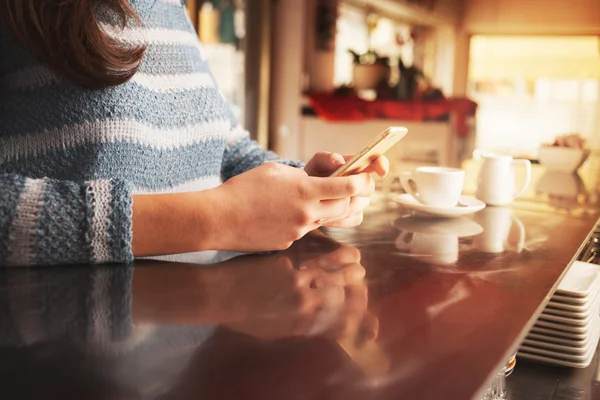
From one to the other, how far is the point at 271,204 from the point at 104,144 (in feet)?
0.79

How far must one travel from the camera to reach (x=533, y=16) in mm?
4445

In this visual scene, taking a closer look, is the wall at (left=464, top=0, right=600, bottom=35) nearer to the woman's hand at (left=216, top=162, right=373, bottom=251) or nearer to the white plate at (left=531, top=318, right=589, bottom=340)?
the white plate at (left=531, top=318, right=589, bottom=340)

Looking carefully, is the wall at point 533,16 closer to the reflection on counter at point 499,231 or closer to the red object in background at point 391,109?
the red object in background at point 391,109

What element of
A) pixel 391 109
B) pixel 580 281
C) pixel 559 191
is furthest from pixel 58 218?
pixel 391 109

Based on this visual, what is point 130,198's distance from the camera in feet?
2.03

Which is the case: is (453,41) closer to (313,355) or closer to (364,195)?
(364,195)

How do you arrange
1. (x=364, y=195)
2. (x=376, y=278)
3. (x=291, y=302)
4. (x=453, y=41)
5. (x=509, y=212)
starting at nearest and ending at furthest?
(x=291, y=302) → (x=376, y=278) → (x=364, y=195) → (x=509, y=212) → (x=453, y=41)

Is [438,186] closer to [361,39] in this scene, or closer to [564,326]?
[564,326]

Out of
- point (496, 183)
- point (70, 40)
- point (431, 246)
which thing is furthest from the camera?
point (496, 183)

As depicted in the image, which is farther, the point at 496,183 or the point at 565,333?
the point at 496,183

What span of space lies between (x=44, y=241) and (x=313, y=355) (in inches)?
12.7

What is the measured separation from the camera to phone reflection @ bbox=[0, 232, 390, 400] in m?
0.38

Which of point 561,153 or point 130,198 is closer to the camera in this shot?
point 130,198

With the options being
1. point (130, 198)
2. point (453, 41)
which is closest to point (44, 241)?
point (130, 198)
